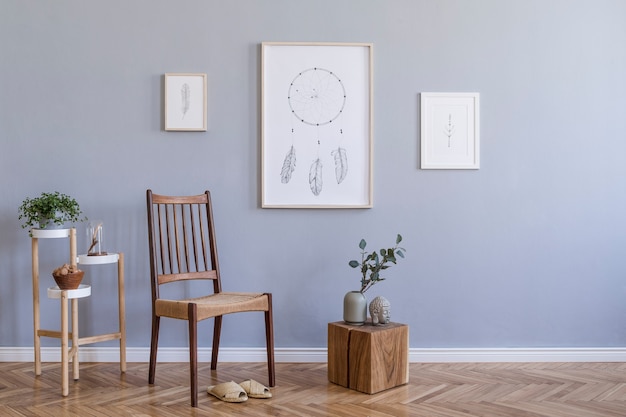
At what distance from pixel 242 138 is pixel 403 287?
3.86 ft

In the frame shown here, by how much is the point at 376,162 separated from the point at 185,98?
1.07 metres

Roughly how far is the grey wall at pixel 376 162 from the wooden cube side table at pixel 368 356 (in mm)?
429

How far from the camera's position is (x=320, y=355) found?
321cm

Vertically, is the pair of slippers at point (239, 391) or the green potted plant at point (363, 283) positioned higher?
the green potted plant at point (363, 283)

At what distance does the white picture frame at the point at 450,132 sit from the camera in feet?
10.5

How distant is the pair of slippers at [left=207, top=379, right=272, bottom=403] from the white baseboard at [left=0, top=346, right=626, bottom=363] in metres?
0.53

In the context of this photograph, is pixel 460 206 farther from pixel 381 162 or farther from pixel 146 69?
pixel 146 69

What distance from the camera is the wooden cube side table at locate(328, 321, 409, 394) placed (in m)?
2.66

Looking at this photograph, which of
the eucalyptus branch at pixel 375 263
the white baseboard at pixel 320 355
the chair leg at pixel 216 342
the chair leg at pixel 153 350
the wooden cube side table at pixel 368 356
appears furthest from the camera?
the white baseboard at pixel 320 355

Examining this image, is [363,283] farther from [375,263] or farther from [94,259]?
[94,259]

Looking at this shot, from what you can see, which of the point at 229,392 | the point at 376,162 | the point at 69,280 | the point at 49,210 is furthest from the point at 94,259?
the point at 376,162

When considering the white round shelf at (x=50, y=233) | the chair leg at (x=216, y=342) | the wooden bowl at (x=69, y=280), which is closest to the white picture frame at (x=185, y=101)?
the white round shelf at (x=50, y=233)

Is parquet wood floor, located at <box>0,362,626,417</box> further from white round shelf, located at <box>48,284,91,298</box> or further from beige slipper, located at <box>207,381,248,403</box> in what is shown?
white round shelf, located at <box>48,284,91,298</box>

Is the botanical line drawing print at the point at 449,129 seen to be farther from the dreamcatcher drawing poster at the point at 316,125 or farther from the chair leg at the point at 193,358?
the chair leg at the point at 193,358
